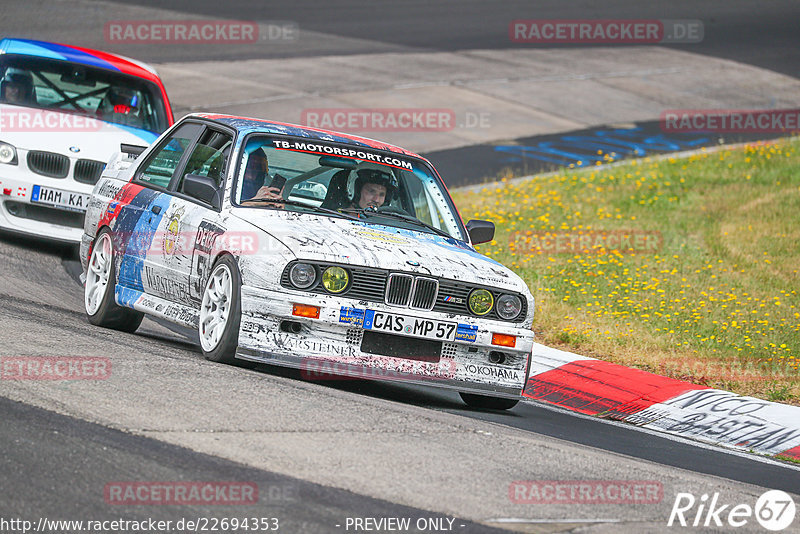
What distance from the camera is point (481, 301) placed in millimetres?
7539

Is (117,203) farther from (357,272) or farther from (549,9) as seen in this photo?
(549,9)

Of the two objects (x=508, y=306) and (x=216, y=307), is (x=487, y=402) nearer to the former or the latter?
(x=508, y=306)

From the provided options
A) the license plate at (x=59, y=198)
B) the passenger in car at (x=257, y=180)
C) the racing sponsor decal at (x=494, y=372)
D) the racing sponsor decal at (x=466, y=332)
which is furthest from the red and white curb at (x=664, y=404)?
the license plate at (x=59, y=198)

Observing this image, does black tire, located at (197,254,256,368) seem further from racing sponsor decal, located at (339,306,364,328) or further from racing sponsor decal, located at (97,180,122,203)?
racing sponsor decal, located at (97,180,122,203)

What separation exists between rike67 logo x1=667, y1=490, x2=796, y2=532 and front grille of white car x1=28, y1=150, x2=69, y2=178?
7.62 meters

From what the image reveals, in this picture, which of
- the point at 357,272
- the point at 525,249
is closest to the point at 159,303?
the point at 357,272

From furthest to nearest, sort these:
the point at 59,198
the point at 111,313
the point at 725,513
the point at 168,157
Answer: the point at 59,198
the point at 168,157
the point at 111,313
the point at 725,513

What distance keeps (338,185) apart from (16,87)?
18.9 feet

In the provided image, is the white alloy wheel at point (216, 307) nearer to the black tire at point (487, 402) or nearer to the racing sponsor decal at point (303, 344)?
the racing sponsor decal at point (303, 344)

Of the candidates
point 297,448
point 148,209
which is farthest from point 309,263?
point 148,209

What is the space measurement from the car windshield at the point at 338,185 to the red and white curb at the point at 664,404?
4.86ft

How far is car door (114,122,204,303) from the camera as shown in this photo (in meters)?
8.49

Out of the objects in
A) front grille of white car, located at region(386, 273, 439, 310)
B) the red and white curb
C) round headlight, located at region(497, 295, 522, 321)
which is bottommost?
the red and white curb


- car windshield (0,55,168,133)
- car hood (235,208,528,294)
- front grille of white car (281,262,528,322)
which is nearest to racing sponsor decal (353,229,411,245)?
car hood (235,208,528,294)
